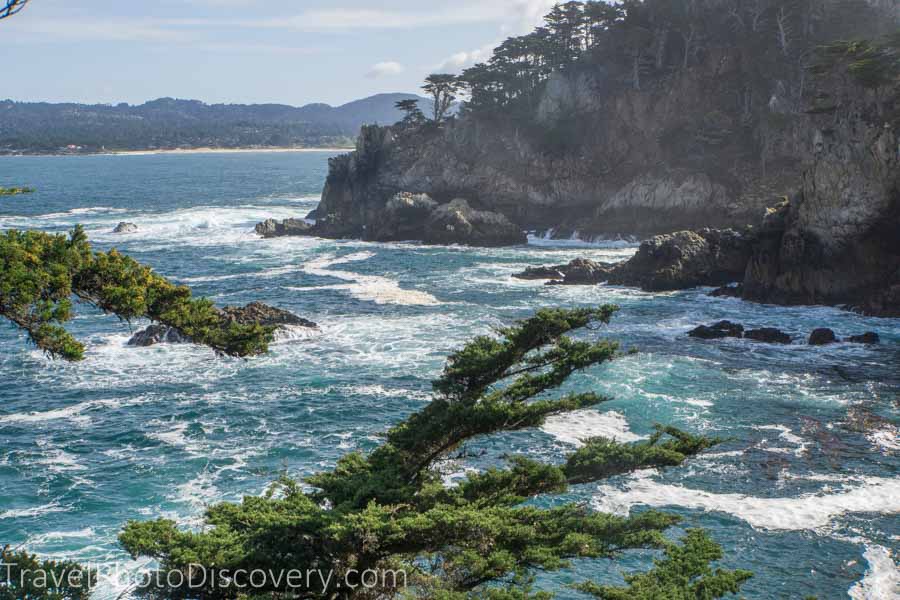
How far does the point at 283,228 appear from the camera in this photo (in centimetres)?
8006

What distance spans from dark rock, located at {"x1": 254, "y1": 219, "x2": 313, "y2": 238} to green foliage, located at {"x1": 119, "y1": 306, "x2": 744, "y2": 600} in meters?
66.9

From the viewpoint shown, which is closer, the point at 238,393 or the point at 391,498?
the point at 391,498

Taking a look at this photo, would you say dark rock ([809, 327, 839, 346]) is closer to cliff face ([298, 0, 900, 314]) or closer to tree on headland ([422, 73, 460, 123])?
cliff face ([298, 0, 900, 314])

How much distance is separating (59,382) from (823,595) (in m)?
29.5

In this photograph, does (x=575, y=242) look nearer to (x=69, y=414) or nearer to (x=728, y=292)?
(x=728, y=292)

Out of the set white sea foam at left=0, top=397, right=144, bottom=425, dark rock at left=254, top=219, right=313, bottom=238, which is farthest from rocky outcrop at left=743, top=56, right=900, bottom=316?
dark rock at left=254, top=219, right=313, bottom=238

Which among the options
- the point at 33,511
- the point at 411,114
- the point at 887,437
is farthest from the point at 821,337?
the point at 411,114

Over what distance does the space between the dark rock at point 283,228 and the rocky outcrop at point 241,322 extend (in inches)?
1495

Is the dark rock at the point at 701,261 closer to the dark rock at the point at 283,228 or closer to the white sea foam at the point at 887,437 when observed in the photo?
the white sea foam at the point at 887,437

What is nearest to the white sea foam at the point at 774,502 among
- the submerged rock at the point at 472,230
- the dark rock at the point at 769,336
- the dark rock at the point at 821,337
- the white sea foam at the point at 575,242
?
the dark rock at the point at 821,337

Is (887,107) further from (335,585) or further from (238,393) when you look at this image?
(335,585)

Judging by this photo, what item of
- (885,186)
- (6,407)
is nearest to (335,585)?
(6,407)

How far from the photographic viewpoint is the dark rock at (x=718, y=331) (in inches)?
1537

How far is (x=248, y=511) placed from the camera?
40.5ft
